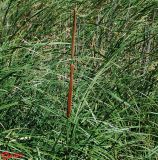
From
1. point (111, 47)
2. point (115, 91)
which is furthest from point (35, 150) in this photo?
point (111, 47)

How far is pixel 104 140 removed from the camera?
206cm

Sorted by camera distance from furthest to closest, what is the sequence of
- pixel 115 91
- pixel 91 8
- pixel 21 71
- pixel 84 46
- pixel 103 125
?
pixel 91 8, pixel 84 46, pixel 115 91, pixel 21 71, pixel 103 125

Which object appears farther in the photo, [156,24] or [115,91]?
[156,24]

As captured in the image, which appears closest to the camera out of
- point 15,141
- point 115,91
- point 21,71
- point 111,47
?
point 15,141

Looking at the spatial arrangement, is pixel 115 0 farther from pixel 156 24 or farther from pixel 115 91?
pixel 115 91

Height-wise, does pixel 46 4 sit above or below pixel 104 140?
above

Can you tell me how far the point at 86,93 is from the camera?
2.17 metres

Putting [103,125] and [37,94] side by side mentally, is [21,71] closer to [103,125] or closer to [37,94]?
[37,94]

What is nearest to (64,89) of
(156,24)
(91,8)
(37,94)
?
(37,94)

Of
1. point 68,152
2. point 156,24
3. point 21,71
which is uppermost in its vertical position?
point 156,24

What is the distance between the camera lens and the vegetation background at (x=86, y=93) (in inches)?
79.5

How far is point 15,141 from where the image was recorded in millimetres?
1960

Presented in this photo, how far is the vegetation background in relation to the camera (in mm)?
2020

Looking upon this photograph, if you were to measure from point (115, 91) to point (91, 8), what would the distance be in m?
1.02
